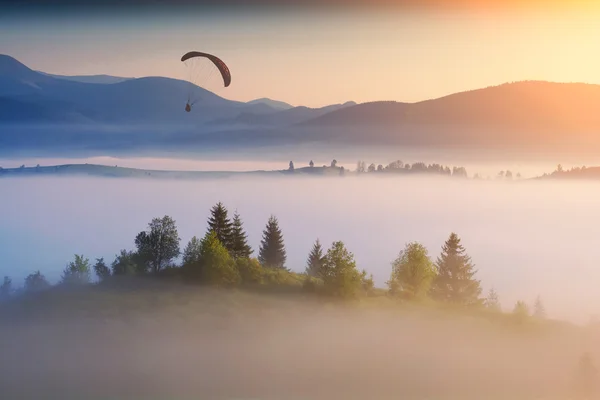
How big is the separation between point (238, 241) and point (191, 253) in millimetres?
1055

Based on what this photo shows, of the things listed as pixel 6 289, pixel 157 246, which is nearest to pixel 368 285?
pixel 157 246

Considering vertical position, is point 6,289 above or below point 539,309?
below

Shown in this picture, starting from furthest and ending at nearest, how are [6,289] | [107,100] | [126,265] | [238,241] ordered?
[107,100] < [6,289] < [238,241] < [126,265]

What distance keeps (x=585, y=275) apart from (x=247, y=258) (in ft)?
28.9

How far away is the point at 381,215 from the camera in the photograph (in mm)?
13703

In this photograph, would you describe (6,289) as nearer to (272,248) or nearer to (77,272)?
(77,272)

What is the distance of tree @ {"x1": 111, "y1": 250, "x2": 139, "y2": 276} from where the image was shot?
32.3 feet

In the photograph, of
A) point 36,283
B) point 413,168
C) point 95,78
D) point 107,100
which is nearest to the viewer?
point 36,283

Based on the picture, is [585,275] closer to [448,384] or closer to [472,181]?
[472,181]

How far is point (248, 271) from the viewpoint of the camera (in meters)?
9.81

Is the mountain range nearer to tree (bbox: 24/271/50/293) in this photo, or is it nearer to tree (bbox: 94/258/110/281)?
tree (bbox: 94/258/110/281)

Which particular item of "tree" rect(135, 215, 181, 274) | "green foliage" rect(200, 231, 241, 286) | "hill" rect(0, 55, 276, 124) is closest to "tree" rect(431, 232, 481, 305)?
"green foliage" rect(200, 231, 241, 286)

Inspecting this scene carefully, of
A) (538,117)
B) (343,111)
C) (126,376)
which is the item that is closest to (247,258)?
(126,376)

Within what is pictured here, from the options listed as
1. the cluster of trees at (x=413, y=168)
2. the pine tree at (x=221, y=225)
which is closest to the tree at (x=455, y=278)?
the cluster of trees at (x=413, y=168)
